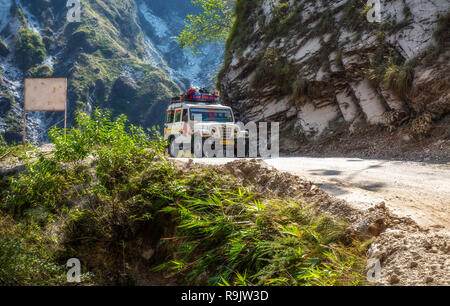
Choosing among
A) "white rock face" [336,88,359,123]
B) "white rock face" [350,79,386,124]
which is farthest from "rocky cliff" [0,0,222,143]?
"white rock face" [350,79,386,124]

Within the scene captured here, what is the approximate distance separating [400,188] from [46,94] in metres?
8.99

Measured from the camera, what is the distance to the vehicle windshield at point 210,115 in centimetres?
1348

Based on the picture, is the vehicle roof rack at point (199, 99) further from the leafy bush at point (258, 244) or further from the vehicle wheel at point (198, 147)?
the leafy bush at point (258, 244)

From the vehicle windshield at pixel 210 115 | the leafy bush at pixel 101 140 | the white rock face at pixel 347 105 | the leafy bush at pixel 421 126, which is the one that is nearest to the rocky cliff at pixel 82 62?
the vehicle windshield at pixel 210 115

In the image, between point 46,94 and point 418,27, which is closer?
point 46,94

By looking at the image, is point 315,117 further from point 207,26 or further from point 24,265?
point 207,26

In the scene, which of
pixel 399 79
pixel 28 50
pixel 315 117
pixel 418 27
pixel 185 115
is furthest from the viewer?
pixel 28 50

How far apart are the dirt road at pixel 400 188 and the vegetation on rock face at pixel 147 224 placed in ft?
2.48

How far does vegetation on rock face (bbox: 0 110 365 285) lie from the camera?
341 cm

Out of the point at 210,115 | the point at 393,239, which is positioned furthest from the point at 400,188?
the point at 210,115

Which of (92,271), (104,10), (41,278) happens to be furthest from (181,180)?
(104,10)

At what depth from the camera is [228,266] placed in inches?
142

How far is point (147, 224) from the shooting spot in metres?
4.90

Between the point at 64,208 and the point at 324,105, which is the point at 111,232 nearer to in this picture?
the point at 64,208
